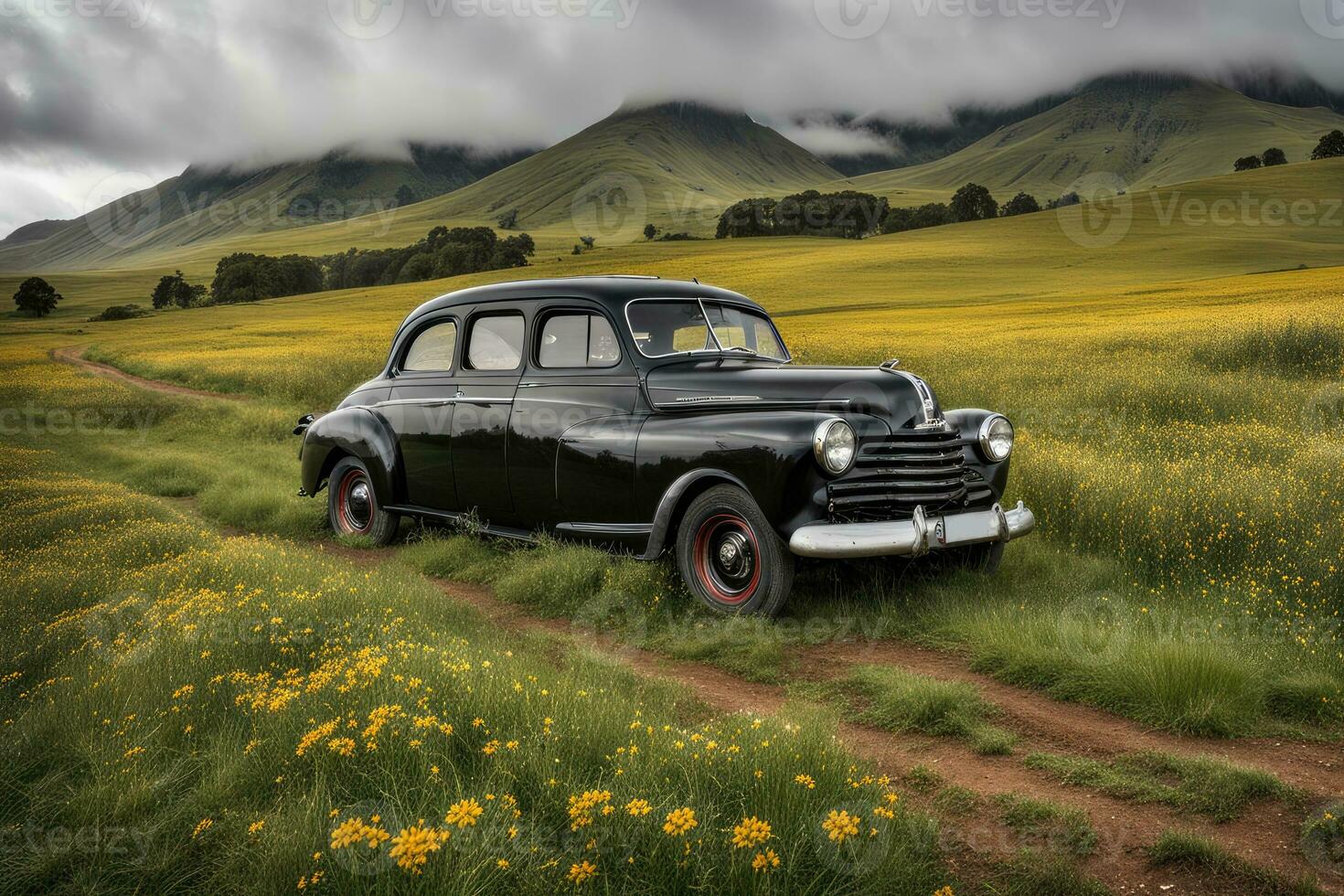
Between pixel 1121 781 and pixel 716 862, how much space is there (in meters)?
1.95


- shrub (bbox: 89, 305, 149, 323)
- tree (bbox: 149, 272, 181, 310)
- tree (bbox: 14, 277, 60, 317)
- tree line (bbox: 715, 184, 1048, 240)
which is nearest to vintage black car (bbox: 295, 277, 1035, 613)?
shrub (bbox: 89, 305, 149, 323)

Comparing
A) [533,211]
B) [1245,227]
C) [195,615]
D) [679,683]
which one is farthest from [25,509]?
[533,211]

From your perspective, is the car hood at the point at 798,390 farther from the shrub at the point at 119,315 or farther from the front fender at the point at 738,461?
the shrub at the point at 119,315

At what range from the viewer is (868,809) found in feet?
9.32

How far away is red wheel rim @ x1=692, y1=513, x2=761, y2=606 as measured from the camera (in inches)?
221

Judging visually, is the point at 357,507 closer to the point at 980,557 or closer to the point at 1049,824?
the point at 980,557

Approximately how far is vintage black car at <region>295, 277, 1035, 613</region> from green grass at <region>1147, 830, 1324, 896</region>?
90.0 inches

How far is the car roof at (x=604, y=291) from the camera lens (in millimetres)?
6633

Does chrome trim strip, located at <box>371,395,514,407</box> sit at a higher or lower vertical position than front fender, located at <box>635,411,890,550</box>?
higher

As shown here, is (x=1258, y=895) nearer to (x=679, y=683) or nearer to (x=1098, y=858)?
(x=1098, y=858)

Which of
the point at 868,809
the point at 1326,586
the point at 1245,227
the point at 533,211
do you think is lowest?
the point at 1326,586

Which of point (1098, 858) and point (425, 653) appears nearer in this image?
point (1098, 858)

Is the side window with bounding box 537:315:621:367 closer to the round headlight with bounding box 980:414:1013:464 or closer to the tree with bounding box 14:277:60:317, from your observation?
the round headlight with bounding box 980:414:1013:464

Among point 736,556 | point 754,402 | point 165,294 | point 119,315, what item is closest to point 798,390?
point 754,402
